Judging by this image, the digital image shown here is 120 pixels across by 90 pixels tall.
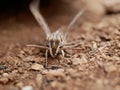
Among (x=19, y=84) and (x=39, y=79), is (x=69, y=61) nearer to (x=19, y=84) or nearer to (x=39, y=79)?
(x=39, y=79)

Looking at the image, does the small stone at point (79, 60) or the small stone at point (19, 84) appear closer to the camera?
the small stone at point (19, 84)

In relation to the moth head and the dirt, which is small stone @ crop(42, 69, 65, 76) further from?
the moth head

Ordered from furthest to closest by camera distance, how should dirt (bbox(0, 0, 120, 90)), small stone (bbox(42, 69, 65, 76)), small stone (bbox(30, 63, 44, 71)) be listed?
small stone (bbox(30, 63, 44, 71))
small stone (bbox(42, 69, 65, 76))
dirt (bbox(0, 0, 120, 90))

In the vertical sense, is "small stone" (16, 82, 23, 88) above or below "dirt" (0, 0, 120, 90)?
below

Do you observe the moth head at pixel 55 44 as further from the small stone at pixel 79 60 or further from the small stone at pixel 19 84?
the small stone at pixel 19 84

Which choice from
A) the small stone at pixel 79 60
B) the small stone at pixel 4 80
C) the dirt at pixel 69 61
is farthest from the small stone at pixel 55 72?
the small stone at pixel 4 80

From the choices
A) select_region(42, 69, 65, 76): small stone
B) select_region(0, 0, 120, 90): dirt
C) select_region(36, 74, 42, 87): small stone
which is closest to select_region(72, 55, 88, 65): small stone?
select_region(0, 0, 120, 90): dirt

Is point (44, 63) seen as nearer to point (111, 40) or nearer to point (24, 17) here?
point (111, 40)

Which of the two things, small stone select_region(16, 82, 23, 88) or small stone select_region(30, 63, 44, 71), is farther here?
small stone select_region(30, 63, 44, 71)

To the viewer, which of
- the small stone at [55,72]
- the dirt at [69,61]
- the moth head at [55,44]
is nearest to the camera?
the dirt at [69,61]
